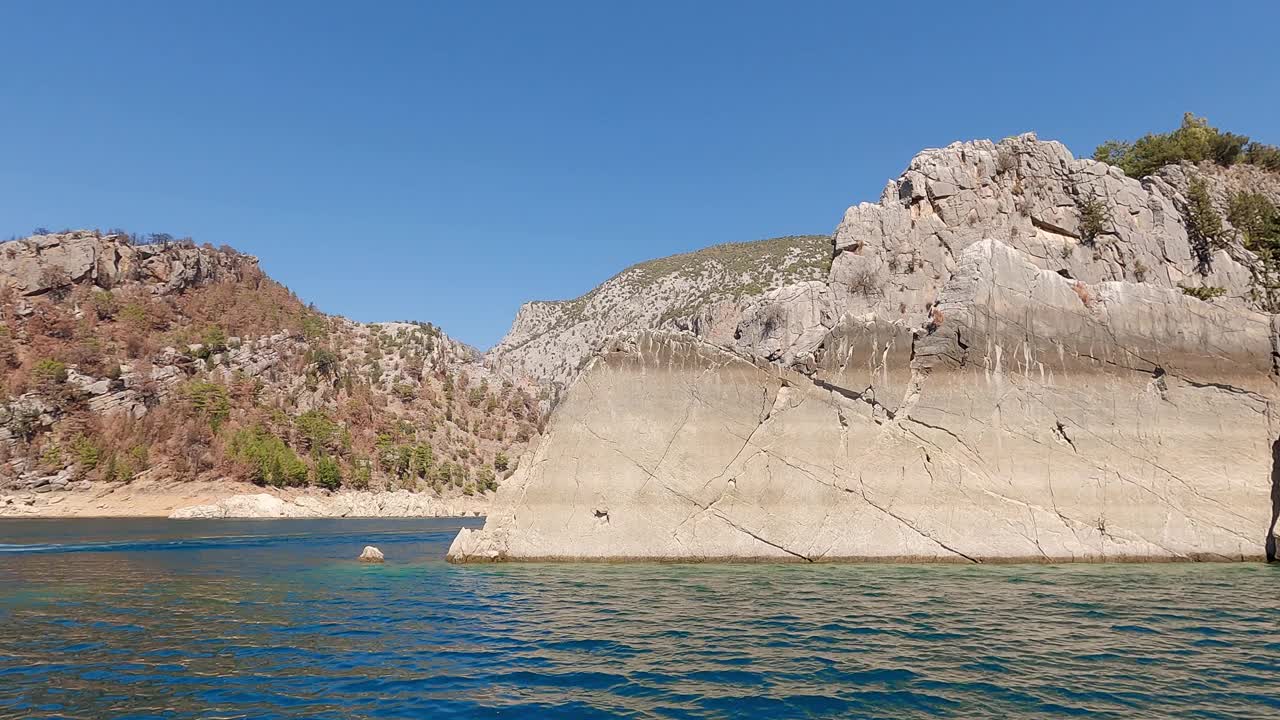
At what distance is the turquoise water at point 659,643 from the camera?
8289 mm

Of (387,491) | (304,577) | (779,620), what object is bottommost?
(387,491)

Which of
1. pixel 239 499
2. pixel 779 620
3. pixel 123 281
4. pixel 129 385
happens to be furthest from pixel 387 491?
pixel 779 620

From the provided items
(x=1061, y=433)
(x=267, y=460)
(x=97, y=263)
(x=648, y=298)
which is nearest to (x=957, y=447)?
(x=1061, y=433)

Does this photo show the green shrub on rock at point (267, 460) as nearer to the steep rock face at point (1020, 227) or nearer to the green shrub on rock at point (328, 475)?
the green shrub on rock at point (328, 475)

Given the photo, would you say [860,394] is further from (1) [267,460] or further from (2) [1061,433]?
(1) [267,460]

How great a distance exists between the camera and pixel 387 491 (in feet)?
258

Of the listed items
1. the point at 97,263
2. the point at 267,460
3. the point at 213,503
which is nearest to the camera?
the point at 213,503

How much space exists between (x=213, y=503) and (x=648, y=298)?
95.9m

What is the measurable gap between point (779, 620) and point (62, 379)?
294 ft

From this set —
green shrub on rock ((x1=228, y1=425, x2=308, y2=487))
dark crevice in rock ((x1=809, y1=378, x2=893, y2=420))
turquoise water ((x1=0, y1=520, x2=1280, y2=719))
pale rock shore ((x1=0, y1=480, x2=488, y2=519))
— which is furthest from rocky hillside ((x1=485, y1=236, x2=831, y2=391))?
turquoise water ((x1=0, y1=520, x2=1280, y2=719))

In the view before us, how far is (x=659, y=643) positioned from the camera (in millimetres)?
11273

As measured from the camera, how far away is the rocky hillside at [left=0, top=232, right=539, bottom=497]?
73.9 metres

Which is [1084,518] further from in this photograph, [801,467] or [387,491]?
[387,491]

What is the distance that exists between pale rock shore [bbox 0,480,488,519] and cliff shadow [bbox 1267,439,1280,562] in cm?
6736
